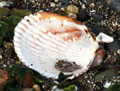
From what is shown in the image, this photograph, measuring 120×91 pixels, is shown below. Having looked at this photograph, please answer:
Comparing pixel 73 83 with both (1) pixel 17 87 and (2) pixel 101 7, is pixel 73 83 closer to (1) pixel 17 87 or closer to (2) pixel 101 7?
(1) pixel 17 87

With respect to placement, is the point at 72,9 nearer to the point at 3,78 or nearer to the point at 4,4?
the point at 4,4

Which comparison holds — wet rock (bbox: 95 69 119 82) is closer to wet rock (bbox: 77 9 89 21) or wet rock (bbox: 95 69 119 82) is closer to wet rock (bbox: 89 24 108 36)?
wet rock (bbox: 89 24 108 36)

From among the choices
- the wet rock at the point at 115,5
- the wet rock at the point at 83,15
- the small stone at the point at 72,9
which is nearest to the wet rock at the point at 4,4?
the small stone at the point at 72,9

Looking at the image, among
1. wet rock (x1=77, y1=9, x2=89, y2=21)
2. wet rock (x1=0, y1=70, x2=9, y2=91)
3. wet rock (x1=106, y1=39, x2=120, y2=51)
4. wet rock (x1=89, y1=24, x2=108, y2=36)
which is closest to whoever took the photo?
wet rock (x1=0, y1=70, x2=9, y2=91)

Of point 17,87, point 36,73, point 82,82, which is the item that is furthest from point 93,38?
point 17,87

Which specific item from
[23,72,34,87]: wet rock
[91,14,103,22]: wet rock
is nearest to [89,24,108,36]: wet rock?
[91,14,103,22]: wet rock

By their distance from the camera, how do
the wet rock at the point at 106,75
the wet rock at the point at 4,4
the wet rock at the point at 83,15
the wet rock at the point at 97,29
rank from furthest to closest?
the wet rock at the point at 4,4, the wet rock at the point at 83,15, the wet rock at the point at 97,29, the wet rock at the point at 106,75

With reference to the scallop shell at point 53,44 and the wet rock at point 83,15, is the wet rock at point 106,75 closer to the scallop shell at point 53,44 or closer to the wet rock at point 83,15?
the scallop shell at point 53,44
